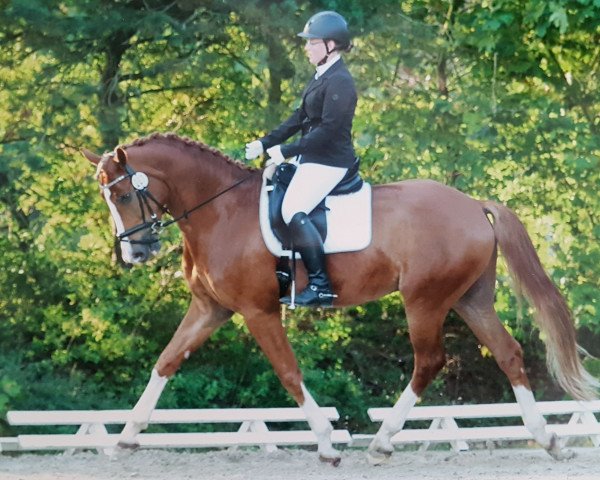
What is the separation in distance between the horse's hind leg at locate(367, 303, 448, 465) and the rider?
2.10 ft

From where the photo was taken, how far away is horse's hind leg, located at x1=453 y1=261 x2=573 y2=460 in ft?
26.8

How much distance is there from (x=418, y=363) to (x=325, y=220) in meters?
1.19

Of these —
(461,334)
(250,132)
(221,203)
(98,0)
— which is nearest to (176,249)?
(250,132)

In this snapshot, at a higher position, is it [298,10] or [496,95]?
[298,10]

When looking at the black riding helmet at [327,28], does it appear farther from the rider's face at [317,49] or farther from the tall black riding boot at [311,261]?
the tall black riding boot at [311,261]

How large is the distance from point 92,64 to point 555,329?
6.50 m

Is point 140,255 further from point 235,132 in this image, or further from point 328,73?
point 235,132

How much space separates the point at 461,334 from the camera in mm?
14523

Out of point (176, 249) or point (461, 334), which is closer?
point (176, 249)

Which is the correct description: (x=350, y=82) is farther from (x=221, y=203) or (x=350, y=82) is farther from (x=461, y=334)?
(x=461, y=334)

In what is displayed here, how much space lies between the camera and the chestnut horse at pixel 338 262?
7832 millimetres

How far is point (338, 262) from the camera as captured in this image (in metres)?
7.94

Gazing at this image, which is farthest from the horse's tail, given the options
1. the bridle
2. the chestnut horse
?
the bridle

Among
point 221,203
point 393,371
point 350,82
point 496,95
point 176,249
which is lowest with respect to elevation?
point 393,371
